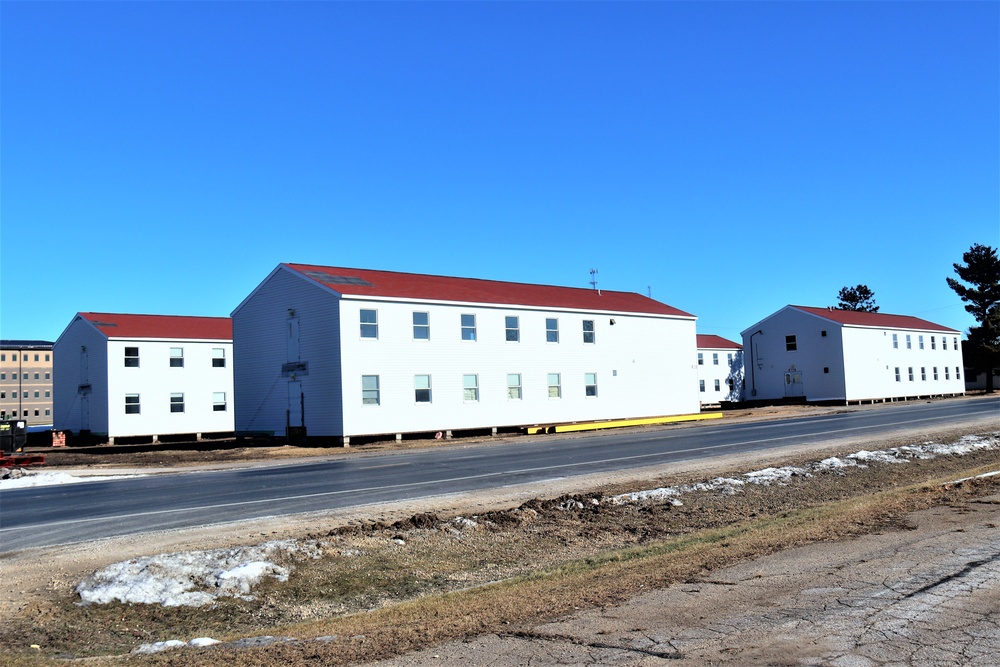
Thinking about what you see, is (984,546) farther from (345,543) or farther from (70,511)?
(70,511)

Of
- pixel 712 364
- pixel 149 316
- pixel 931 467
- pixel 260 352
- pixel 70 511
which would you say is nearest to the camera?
pixel 70 511

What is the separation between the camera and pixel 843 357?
60344mm

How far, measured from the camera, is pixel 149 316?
169ft

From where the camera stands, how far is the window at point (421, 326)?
3609cm

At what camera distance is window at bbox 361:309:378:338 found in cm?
3438

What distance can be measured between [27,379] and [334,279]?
80094 millimetres

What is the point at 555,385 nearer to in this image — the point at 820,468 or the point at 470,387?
the point at 470,387

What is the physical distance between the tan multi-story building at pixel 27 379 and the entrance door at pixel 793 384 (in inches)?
3062

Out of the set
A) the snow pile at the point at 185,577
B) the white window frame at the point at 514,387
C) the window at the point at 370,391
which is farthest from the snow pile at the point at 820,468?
the white window frame at the point at 514,387

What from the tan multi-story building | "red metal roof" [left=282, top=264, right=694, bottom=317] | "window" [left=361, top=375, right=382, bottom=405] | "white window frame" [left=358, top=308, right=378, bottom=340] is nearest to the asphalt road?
"window" [left=361, top=375, right=382, bottom=405]

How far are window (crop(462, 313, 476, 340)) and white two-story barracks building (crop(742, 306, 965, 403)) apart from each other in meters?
33.4

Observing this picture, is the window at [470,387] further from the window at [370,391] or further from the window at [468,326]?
the window at [370,391]

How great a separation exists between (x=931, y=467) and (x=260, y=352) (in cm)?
2832

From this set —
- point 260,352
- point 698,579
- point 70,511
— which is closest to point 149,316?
point 260,352
